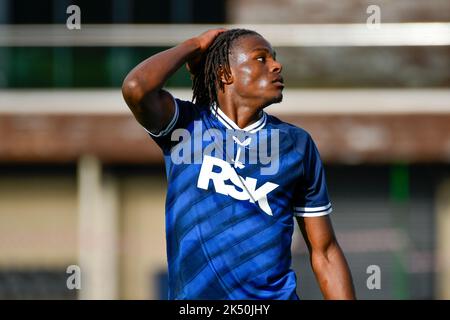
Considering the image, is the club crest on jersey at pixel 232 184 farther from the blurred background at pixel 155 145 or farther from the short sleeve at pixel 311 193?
the blurred background at pixel 155 145

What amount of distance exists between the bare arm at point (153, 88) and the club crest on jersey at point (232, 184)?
316mm

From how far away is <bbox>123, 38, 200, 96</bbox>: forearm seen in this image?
16.8 ft

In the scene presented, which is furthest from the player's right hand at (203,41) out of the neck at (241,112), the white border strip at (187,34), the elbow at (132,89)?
the white border strip at (187,34)

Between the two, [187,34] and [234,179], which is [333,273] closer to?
[234,179]

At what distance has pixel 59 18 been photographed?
635 inches

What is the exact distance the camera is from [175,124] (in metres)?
5.30

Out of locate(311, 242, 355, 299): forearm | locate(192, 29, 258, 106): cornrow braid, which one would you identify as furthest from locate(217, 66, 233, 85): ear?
locate(311, 242, 355, 299): forearm

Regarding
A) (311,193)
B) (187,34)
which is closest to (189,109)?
(311,193)

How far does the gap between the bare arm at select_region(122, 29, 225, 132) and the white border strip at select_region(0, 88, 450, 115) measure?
33.4 feet

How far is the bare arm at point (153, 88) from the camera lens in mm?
5105

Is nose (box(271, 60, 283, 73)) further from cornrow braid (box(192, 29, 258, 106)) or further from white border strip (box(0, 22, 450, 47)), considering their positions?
white border strip (box(0, 22, 450, 47))

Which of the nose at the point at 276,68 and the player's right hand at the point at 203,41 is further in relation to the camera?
the player's right hand at the point at 203,41

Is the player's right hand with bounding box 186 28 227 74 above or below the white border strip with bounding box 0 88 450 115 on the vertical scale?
above
